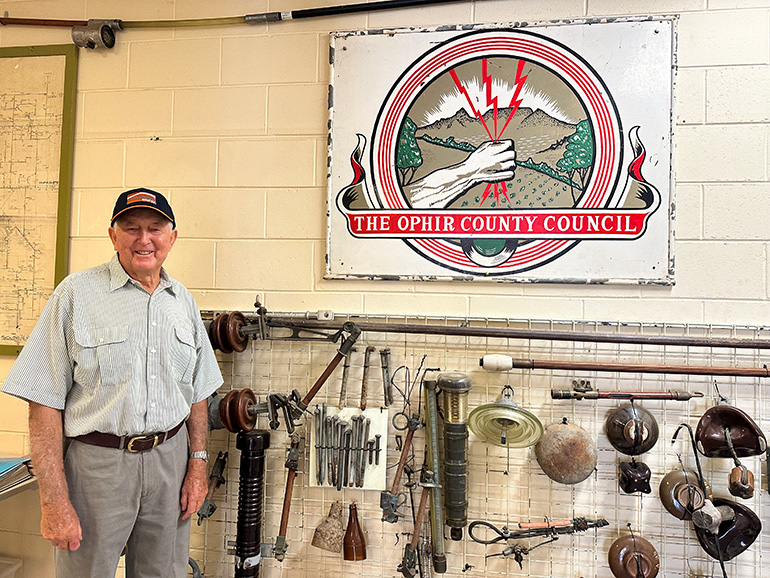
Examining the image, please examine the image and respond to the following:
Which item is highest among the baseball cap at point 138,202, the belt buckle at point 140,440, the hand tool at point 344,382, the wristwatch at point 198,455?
the baseball cap at point 138,202

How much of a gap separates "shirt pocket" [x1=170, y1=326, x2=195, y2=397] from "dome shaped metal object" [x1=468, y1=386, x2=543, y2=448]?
1038 millimetres

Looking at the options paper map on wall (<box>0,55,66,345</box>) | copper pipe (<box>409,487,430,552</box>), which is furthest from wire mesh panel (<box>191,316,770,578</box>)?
paper map on wall (<box>0,55,66,345</box>)

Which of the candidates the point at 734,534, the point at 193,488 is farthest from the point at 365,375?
the point at 734,534

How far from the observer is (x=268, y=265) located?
224cm

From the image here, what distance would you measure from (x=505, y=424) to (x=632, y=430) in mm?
453

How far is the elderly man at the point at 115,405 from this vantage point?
1618mm

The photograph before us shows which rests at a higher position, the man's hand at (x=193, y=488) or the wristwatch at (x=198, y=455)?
the wristwatch at (x=198, y=455)

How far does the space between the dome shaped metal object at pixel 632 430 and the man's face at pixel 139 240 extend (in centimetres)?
175

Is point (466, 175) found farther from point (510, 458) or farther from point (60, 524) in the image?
point (60, 524)

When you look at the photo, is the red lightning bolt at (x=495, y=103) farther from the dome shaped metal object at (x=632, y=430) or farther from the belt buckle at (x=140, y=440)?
the belt buckle at (x=140, y=440)

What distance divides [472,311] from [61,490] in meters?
1.54

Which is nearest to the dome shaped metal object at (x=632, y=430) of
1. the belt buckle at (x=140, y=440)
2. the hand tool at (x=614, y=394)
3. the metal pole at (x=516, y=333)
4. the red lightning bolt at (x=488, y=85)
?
the hand tool at (x=614, y=394)

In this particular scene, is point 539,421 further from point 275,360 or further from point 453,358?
point 275,360

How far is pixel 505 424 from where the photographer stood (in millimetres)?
1970
